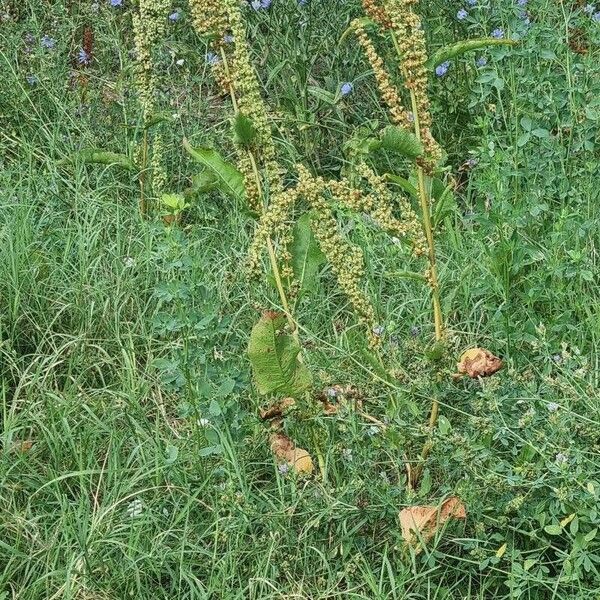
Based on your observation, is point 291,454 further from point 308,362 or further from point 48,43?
point 48,43

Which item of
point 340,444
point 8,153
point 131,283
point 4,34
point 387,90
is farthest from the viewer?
point 4,34

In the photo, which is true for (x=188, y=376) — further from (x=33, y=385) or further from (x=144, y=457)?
(x=33, y=385)

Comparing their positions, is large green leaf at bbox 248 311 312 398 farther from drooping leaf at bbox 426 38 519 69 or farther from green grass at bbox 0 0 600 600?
drooping leaf at bbox 426 38 519 69

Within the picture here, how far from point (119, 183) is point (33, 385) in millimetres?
1245

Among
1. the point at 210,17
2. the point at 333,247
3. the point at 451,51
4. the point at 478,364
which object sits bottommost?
the point at 478,364

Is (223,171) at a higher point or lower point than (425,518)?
higher

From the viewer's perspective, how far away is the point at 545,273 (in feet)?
10.7

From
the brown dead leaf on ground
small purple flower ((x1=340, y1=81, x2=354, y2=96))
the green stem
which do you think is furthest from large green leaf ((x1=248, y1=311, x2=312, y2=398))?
small purple flower ((x1=340, y1=81, x2=354, y2=96))

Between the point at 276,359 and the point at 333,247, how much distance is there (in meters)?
0.30

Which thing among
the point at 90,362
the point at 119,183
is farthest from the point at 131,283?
the point at 119,183

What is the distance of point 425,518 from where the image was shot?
8.27 ft

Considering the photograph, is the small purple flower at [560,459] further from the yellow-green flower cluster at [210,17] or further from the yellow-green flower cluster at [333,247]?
the yellow-green flower cluster at [210,17]

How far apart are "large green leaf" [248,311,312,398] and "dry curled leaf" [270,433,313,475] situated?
4.8 inches

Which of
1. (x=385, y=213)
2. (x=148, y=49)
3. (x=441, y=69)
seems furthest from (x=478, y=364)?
(x=441, y=69)
